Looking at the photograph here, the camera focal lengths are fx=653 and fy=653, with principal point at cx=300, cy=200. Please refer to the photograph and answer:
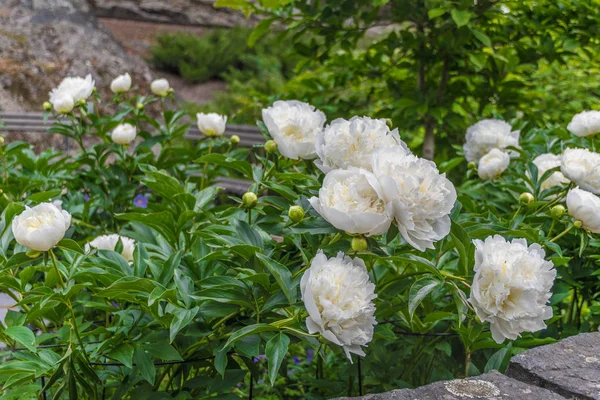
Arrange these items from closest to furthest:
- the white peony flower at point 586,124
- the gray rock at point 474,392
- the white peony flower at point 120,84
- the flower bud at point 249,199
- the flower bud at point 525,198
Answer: the gray rock at point 474,392 < the flower bud at point 249,199 < the flower bud at point 525,198 < the white peony flower at point 586,124 < the white peony flower at point 120,84

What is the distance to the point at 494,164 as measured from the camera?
1849 millimetres

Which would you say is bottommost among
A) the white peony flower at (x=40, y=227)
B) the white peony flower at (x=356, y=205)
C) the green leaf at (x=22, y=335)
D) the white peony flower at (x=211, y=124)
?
the green leaf at (x=22, y=335)

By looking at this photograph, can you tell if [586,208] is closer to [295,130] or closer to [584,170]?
[584,170]

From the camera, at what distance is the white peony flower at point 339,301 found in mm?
1011

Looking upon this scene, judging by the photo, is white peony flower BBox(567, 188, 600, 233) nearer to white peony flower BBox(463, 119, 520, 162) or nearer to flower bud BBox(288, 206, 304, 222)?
flower bud BBox(288, 206, 304, 222)

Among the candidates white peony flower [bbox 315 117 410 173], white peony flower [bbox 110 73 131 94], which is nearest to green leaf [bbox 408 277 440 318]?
white peony flower [bbox 315 117 410 173]

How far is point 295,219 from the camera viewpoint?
113cm

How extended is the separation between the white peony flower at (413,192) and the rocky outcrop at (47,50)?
4.55 m

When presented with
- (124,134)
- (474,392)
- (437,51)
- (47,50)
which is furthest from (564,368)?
(47,50)

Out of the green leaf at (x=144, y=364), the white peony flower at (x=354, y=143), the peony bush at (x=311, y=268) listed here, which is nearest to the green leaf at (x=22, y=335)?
the peony bush at (x=311, y=268)

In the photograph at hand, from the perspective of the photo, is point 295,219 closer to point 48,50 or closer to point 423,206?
point 423,206

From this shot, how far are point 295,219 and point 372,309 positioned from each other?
205mm

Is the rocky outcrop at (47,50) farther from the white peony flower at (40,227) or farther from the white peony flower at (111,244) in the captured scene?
the white peony flower at (40,227)

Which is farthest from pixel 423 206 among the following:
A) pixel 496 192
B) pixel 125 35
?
pixel 125 35
